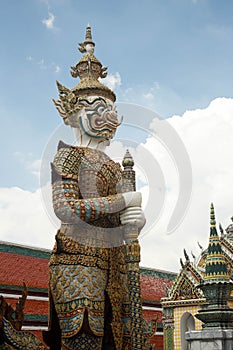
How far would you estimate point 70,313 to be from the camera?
17.4ft

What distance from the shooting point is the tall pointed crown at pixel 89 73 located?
6.21 metres

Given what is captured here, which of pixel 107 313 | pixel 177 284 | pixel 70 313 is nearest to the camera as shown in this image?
pixel 70 313

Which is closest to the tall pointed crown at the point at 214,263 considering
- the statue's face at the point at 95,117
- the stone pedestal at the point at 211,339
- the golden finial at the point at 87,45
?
the stone pedestal at the point at 211,339

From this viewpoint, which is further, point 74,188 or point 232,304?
point 232,304

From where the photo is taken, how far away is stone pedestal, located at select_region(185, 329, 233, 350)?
5.58 m

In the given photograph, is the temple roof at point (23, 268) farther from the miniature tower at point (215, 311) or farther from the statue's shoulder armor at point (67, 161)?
the miniature tower at point (215, 311)

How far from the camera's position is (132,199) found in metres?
5.57

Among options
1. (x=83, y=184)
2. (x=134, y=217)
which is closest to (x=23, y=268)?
(x=83, y=184)

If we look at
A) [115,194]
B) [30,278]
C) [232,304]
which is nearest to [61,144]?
[115,194]

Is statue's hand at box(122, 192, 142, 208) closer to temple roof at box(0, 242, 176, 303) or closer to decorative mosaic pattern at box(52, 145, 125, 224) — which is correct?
decorative mosaic pattern at box(52, 145, 125, 224)

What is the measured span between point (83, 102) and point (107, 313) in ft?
8.08

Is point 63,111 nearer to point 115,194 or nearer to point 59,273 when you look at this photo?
point 115,194

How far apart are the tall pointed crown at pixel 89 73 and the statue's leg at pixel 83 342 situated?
280 centimetres

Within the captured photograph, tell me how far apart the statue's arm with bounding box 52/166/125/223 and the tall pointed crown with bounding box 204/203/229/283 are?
151cm
